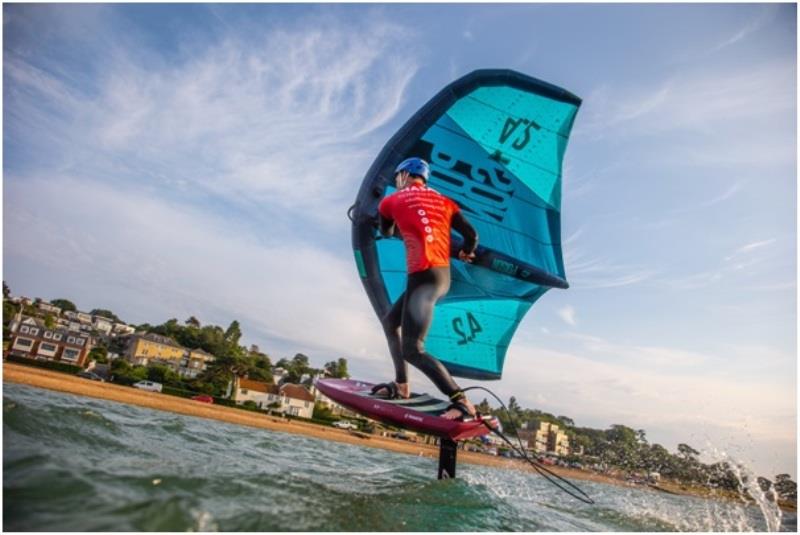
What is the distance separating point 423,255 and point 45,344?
209 ft

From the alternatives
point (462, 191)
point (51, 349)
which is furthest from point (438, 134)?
point (51, 349)

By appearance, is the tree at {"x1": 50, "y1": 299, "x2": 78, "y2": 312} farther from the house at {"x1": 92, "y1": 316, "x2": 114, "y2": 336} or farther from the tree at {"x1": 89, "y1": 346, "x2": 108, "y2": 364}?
the tree at {"x1": 89, "y1": 346, "x2": 108, "y2": 364}

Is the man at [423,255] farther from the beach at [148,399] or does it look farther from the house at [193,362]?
the house at [193,362]

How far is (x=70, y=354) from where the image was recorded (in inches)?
2112

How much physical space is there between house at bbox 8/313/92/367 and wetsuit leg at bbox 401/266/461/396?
5729 centimetres

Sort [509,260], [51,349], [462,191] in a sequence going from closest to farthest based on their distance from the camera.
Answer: [509,260]
[462,191]
[51,349]

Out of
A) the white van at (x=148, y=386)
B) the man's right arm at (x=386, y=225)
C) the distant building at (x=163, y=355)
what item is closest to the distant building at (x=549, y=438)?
the distant building at (x=163, y=355)

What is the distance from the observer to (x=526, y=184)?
20.5 feet

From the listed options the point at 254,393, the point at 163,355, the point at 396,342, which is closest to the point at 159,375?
the point at 254,393

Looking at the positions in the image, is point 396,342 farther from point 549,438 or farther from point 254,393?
point 549,438

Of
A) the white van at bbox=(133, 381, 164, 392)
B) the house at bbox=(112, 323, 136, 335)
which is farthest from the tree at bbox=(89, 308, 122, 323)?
the white van at bbox=(133, 381, 164, 392)

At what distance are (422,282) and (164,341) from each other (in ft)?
282

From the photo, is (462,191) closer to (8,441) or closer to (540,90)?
(540,90)

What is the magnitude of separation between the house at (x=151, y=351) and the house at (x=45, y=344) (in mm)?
17506
